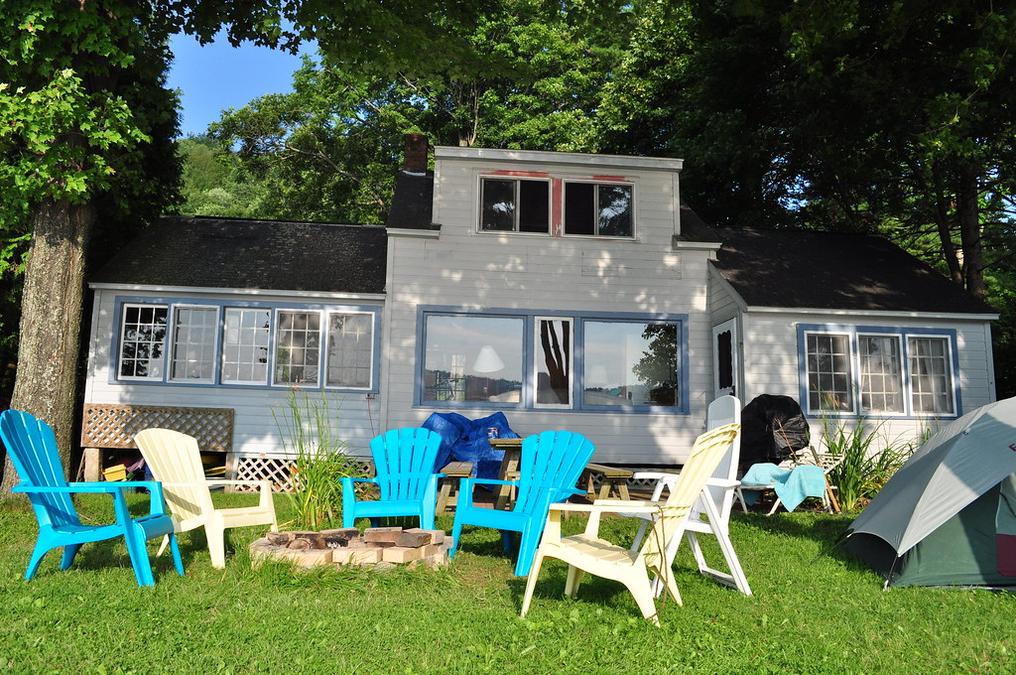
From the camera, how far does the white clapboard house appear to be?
35.9ft

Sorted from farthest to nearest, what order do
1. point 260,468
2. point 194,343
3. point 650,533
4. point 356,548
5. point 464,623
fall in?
1. point 194,343
2. point 260,468
3. point 356,548
4. point 650,533
5. point 464,623

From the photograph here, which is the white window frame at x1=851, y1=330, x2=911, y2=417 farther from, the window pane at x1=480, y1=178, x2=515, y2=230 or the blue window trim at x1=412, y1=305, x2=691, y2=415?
the window pane at x1=480, y1=178, x2=515, y2=230

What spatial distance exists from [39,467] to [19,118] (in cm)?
461

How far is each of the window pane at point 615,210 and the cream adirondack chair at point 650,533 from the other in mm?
7392

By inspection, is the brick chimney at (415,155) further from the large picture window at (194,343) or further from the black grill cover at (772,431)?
the black grill cover at (772,431)

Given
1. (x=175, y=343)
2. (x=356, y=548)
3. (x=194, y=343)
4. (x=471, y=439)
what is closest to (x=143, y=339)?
(x=175, y=343)

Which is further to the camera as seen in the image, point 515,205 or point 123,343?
point 515,205

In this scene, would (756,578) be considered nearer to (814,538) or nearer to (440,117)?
(814,538)

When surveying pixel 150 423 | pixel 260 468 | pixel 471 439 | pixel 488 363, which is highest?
pixel 488 363

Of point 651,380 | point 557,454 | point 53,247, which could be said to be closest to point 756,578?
point 557,454

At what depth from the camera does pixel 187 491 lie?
5.89 meters

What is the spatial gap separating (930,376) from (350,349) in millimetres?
8244

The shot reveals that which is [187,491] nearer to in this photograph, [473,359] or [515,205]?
[473,359]

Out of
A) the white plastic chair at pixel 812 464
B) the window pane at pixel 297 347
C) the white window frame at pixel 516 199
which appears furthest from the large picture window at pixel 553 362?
the window pane at pixel 297 347
